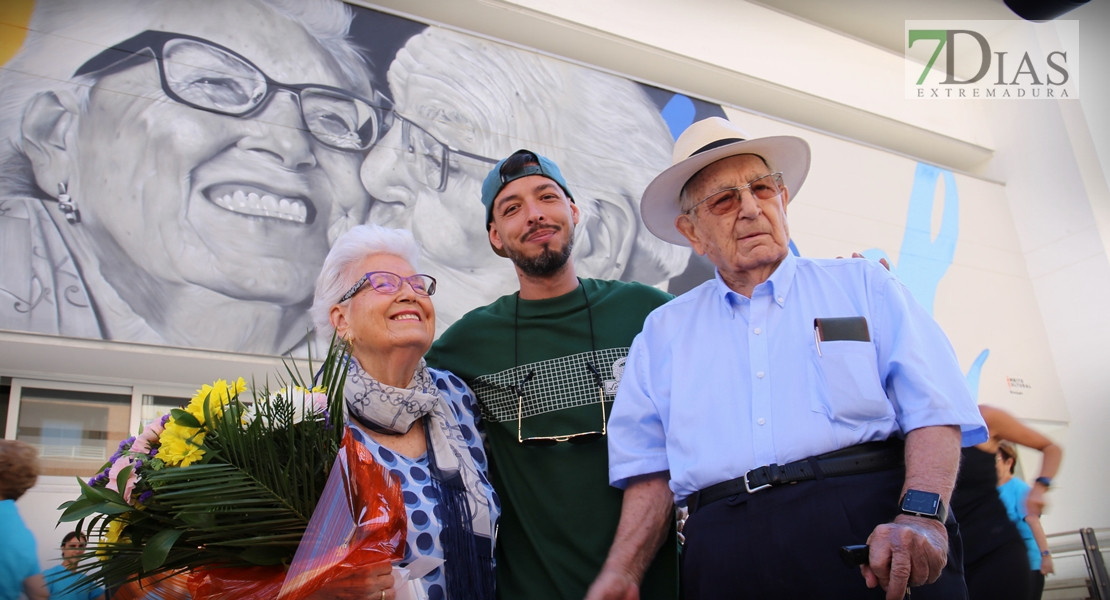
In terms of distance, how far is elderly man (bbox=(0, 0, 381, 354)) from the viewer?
426cm

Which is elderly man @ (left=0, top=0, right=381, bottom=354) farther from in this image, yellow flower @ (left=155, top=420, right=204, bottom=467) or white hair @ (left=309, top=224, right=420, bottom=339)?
Result: yellow flower @ (left=155, top=420, right=204, bottom=467)

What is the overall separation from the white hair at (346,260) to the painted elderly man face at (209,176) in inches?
115

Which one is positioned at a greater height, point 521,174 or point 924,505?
point 521,174

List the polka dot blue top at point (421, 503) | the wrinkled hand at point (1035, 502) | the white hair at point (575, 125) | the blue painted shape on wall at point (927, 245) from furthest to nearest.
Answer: the blue painted shape on wall at point (927, 245)
the white hair at point (575, 125)
the wrinkled hand at point (1035, 502)
the polka dot blue top at point (421, 503)

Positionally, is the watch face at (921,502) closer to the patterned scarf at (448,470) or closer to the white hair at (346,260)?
the patterned scarf at (448,470)

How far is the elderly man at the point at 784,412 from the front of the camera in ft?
4.86

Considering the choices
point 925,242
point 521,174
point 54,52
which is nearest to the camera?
point 521,174

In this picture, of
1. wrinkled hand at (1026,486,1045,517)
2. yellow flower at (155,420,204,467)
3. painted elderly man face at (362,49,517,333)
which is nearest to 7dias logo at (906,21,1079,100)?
painted elderly man face at (362,49,517,333)

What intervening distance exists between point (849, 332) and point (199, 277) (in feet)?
12.9

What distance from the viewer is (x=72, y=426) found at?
4723 mm

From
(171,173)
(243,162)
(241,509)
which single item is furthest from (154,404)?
(241,509)

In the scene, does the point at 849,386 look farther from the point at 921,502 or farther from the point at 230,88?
the point at 230,88

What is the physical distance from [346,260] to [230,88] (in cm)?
365

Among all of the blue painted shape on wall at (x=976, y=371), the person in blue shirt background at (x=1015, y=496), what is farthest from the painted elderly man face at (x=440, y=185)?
the blue painted shape on wall at (x=976, y=371)
